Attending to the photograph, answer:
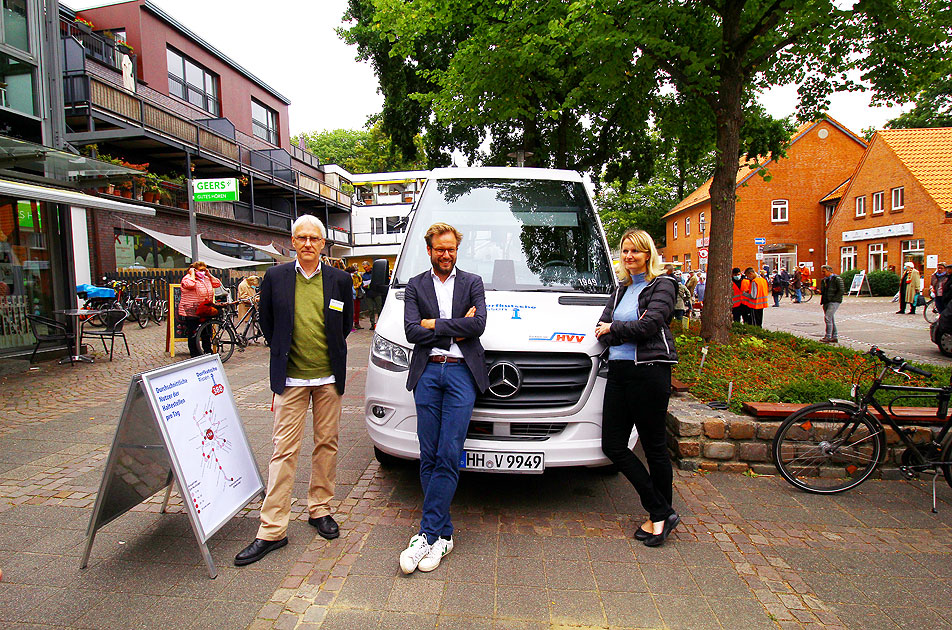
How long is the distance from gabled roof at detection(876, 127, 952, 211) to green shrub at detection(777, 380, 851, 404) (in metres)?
29.8

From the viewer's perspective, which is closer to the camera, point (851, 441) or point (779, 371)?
point (851, 441)

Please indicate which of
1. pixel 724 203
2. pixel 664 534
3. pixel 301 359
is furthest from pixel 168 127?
pixel 664 534

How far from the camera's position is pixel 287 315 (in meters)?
3.45

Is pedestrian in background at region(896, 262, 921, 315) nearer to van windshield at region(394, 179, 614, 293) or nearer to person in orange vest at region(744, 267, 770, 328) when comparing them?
person in orange vest at region(744, 267, 770, 328)

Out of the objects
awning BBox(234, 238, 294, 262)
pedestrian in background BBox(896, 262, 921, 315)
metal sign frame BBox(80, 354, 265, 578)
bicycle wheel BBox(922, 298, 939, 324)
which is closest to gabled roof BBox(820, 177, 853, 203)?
bicycle wheel BBox(922, 298, 939, 324)

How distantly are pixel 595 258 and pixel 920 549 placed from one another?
2.92 meters

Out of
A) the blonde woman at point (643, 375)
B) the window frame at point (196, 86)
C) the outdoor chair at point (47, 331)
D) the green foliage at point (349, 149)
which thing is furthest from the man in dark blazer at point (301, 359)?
the green foliage at point (349, 149)

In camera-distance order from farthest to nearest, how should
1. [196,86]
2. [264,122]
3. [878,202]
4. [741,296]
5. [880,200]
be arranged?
[264,122] < [878,202] < [880,200] < [196,86] < [741,296]

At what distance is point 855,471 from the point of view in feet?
14.7

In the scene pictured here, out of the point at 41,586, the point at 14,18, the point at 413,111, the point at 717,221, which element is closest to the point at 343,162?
the point at 413,111

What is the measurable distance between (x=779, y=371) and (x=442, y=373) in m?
4.53

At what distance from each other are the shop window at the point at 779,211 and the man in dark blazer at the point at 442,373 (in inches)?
1729

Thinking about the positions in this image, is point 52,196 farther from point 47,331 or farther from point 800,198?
point 800,198

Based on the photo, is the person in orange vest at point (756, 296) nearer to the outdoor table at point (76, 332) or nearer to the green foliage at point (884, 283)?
the outdoor table at point (76, 332)
